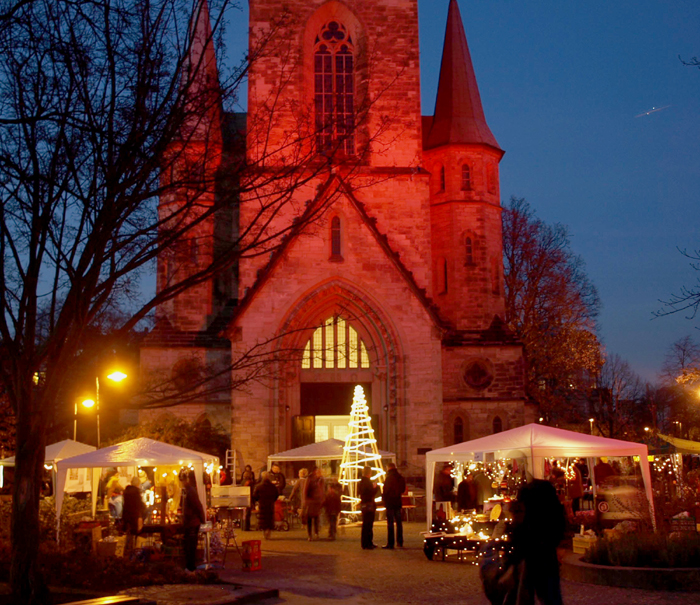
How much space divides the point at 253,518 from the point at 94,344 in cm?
1334

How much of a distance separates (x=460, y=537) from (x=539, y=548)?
23.3ft

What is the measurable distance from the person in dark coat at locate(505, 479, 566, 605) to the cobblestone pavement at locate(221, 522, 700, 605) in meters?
2.89

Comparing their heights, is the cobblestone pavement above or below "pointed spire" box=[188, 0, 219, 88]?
below

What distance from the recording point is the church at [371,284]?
26734 millimetres

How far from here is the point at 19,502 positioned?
31.6 feet

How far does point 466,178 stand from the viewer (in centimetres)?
3072

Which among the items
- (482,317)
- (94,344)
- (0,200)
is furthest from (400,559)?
(482,317)

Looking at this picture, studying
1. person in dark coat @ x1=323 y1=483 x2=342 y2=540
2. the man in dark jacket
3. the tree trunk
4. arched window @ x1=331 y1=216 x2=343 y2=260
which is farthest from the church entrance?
the tree trunk

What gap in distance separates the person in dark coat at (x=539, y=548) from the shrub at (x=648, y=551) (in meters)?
4.41

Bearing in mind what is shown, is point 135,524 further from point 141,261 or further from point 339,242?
point 339,242

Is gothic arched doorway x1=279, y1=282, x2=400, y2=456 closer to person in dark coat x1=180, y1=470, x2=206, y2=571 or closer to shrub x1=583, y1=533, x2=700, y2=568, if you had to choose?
person in dark coat x1=180, y1=470, x2=206, y2=571

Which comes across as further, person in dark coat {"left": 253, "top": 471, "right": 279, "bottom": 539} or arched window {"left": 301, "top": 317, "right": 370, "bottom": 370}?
arched window {"left": 301, "top": 317, "right": 370, "bottom": 370}

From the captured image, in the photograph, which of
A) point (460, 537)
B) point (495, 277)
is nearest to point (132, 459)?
point (460, 537)

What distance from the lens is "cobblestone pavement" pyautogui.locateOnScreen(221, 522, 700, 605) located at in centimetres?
1070
